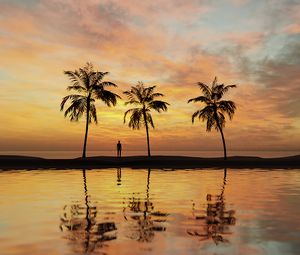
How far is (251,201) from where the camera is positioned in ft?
56.4

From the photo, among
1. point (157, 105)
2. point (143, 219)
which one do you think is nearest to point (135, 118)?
point (157, 105)

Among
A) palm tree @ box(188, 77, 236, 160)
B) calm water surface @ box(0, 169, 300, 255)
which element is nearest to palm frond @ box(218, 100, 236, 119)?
palm tree @ box(188, 77, 236, 160)

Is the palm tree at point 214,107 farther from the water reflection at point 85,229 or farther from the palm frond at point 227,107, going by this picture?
the water reflection at point 85,229

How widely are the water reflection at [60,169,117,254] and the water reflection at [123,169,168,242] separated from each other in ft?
1.80

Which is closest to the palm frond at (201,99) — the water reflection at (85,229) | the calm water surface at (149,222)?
the calm water surface at (149,222)

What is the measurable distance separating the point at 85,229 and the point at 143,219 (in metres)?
2.23

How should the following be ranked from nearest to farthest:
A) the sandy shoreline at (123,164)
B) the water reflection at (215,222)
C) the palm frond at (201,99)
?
the water reflection at (215,222), the sandy shoreline at (123,164), the palm frond at (201,99)

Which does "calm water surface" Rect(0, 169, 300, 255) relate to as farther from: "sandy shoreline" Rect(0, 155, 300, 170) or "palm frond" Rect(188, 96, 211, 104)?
"palm frond" Rect(188, 96, 211, 104)

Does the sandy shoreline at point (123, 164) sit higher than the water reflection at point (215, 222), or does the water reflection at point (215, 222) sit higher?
the sandy shoreline at point (123, 164)

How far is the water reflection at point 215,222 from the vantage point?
1040cm

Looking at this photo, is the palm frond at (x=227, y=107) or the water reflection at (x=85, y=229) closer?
the water reflection at (x=85, y=229)

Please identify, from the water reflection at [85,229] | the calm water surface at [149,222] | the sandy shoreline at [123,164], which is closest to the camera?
the calm water surface at [149,222]

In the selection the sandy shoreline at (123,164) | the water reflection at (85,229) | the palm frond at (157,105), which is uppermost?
the palm frond at (157,105)

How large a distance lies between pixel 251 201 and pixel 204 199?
1.91 metres
